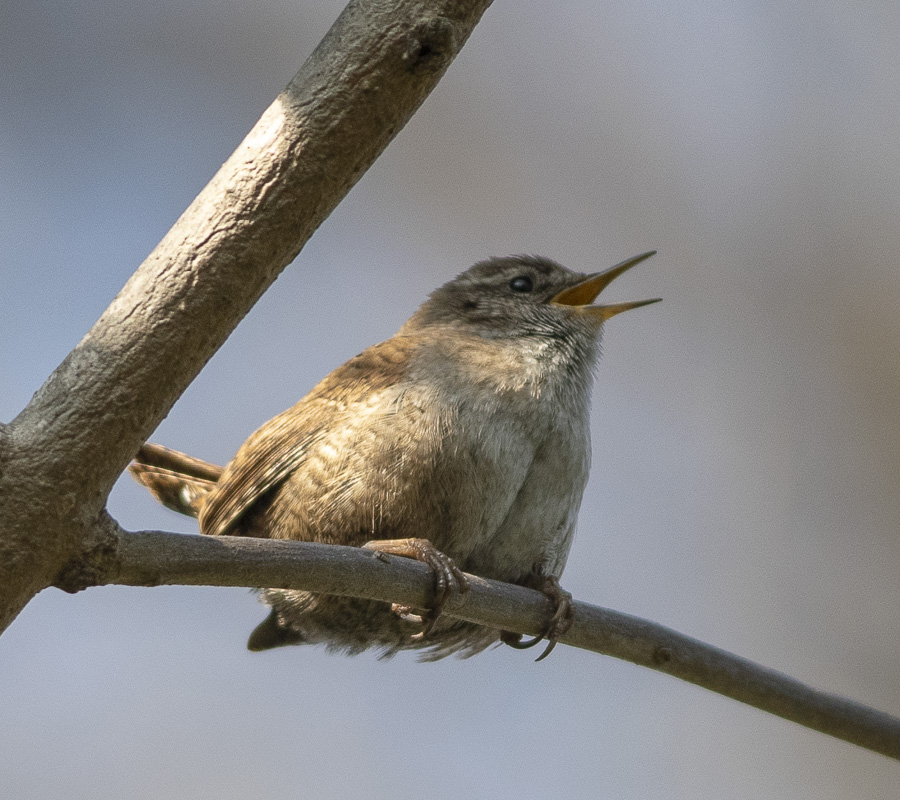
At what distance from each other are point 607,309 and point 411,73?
180cm

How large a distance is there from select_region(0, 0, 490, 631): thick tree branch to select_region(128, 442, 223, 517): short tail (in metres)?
1.84

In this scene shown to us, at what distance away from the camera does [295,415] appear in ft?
10.4

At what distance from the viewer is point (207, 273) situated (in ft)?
5.94

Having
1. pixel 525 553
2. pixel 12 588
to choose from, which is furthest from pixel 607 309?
pixel 12 588

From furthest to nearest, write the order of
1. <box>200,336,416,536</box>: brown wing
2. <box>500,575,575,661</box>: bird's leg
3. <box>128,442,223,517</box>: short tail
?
1. <box>128,442,223,517</box>: short tail
2. <box>200,336,416,536</box>: brown wing
3. <box>500,575,575,661</box>: bird's leg

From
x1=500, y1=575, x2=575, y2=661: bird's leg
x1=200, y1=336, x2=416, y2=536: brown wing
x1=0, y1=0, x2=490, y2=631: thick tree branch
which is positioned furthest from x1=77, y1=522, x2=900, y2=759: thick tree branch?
x1=200, y1=336, x2=416, y2=536: brown wing

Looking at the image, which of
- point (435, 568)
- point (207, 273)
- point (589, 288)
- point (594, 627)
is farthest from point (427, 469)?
point (589, 288)

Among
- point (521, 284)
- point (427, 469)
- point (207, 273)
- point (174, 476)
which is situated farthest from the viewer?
point (521, 284)

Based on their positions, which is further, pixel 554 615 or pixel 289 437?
pixel 289 437

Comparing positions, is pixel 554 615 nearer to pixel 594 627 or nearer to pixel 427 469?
pixel 594 627

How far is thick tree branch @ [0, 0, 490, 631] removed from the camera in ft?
5.71

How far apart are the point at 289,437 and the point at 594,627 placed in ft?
3.71

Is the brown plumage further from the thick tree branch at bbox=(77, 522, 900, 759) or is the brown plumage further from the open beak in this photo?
the open beak

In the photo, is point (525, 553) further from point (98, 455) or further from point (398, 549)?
point (98, 455)
